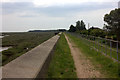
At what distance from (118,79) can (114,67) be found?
1311 mm

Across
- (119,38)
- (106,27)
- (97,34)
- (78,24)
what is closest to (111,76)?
(119,38)

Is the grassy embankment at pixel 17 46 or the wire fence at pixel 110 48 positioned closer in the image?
the wire fence at pixel 110 48

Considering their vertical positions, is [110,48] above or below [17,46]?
above

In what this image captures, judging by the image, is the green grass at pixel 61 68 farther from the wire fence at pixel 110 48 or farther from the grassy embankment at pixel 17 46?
the grassy embankment at pixel 17 46

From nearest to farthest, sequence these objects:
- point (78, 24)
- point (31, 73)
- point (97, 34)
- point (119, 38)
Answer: point (31, 73) → point (119, 38) → point (97, 34) → point (78, 24)

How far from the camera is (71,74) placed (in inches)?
209

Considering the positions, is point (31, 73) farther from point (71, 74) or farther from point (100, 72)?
point (100, 72)

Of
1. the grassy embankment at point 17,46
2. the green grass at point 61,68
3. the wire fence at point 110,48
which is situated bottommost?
the grassy embankment at point 17,46

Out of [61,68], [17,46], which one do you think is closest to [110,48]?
[61,68]

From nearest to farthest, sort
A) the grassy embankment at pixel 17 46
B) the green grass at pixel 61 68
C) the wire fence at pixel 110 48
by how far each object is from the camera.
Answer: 1. the green grass at pixel 61 68
2. the wire fence at pixel 110 48
3. the grassy embankment at pixel 17 46

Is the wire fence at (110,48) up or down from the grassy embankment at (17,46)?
up

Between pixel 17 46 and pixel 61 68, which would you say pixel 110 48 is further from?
pixel 17 46

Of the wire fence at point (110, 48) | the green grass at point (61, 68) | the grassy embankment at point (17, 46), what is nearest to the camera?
the green grass at point (61, 68)

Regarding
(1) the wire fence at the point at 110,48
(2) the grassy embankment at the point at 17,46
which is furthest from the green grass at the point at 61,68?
(2) the grassy embankment at the point at 17,46
